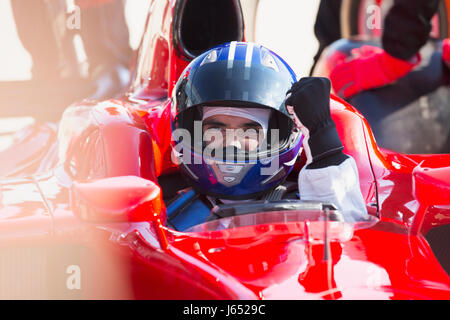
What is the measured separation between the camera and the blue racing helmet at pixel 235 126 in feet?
6.33

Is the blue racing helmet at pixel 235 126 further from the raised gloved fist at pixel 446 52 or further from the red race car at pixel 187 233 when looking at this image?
the raised gloved fist at pixel 446 52

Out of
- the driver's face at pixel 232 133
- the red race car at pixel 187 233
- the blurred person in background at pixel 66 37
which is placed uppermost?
the driver's face at pixel 232 133

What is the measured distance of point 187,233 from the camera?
5.32 ft

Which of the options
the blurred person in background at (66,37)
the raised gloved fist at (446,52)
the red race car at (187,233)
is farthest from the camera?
the blurred person in background at (66,37)

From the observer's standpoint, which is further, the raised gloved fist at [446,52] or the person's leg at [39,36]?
the person's leg at [39,36]

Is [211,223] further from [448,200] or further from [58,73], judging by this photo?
[58,73]

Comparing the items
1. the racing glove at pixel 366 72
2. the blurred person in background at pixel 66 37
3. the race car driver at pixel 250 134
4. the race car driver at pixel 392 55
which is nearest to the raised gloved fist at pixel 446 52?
the race car driver at pixel 392 55

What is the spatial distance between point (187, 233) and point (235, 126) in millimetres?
457

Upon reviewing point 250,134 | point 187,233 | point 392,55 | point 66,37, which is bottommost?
point 66,37

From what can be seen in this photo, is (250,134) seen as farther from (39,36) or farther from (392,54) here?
(39,36)

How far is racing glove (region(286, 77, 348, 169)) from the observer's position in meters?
1.91

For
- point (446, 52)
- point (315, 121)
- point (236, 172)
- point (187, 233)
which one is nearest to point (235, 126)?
point (236, 172)

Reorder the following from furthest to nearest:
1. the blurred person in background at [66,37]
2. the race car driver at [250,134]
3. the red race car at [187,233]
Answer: the blurred person in background at [66,37] → the race car driver at [250,134] → the red race car at [187,233]

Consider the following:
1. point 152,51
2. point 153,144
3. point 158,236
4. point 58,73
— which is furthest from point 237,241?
point 58,73
